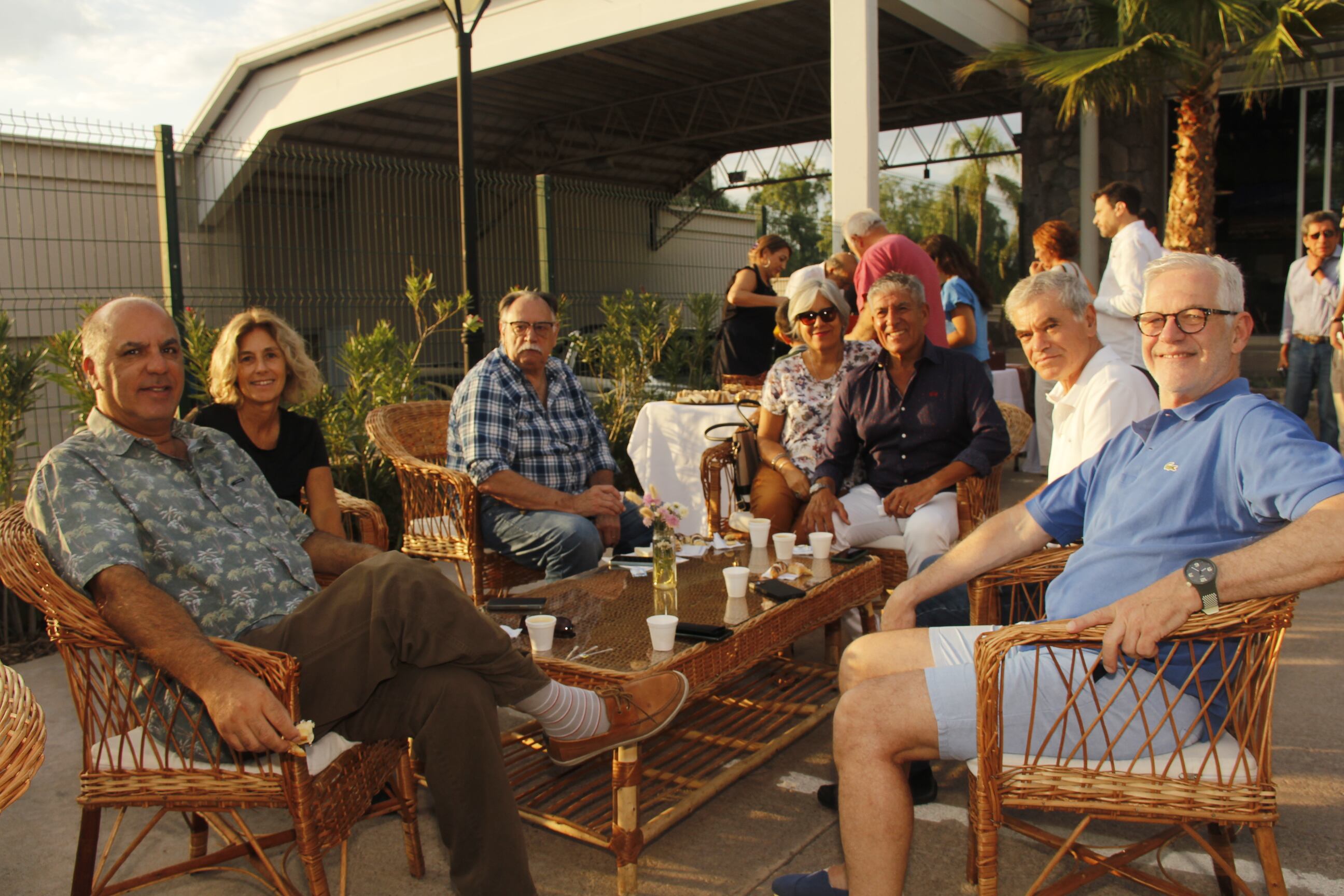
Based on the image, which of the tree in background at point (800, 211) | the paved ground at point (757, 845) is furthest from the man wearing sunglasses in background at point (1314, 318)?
the tree in background at point (800, 211)

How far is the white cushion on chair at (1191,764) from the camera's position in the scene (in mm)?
1670

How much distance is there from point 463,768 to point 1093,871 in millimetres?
Answer: 1234

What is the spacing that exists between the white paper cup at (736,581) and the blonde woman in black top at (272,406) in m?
1.10

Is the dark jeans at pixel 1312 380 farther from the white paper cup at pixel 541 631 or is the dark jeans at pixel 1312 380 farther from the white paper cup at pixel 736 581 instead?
the white paper cup at pixel 541 631

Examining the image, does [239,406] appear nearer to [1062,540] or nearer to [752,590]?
[752,590]

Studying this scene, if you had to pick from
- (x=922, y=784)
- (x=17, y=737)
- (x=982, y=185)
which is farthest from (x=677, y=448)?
(x=982, y=185)

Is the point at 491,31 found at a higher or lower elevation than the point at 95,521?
higher

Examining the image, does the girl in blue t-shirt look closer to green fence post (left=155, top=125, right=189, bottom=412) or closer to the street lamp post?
the street lamp post

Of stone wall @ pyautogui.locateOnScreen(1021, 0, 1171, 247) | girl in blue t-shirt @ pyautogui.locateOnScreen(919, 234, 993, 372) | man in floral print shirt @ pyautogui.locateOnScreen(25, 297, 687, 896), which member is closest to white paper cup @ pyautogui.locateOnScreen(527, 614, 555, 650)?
man in floral print shirt @ pyautogui.locateOnScreen(25, 297, 687, 896)

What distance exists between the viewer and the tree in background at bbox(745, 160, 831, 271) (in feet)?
92.4

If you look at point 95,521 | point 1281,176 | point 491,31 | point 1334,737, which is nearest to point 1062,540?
point 1334,737

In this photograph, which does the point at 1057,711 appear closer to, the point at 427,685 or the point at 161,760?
the point at 427,685

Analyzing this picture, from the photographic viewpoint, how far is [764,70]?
1390 cm

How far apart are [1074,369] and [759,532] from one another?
105 centimetres
